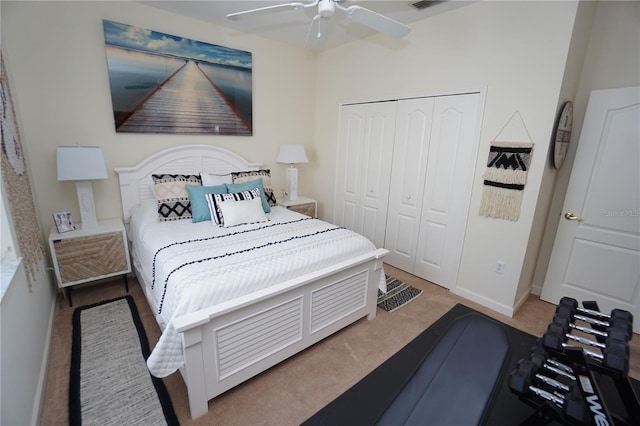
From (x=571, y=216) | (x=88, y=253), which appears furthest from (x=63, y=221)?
(x=571, y=216)

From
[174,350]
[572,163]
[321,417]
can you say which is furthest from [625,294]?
[174,350]

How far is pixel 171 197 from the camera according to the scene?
2721 millimetres

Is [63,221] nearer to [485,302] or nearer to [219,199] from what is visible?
[219,199]

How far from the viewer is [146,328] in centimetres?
227

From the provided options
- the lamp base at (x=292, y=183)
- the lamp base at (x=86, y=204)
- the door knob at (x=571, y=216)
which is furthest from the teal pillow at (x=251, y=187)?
the door knob at (x=571, y=216)

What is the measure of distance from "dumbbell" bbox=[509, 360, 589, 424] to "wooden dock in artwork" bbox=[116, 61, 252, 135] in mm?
3381

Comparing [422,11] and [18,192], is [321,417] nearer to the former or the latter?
[18,192]

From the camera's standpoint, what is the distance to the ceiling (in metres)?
2.61

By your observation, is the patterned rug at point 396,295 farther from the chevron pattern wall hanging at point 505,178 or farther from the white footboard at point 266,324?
the chevron pattern wall hanging at point 505,178

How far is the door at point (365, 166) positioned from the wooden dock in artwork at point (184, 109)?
57.4 inches

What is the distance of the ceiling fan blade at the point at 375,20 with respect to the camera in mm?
1844

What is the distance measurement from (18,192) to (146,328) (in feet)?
4.09

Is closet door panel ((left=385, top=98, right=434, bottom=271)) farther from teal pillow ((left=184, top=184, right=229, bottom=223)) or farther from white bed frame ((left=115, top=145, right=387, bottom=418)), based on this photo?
teal pillow ((left=184, top=184, right=229, bottom=223))

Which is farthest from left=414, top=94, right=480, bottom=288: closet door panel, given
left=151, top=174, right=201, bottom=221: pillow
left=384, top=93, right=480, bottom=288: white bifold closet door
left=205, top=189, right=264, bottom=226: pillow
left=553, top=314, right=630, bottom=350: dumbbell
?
left=151, top=174, right=201, bottom=221: pillow
